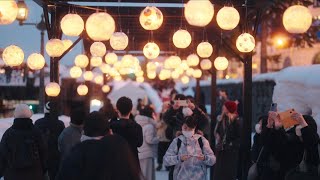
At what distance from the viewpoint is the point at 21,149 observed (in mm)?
6797

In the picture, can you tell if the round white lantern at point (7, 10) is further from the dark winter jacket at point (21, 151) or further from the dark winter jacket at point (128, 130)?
the dark winter jacket at point (128, 130)

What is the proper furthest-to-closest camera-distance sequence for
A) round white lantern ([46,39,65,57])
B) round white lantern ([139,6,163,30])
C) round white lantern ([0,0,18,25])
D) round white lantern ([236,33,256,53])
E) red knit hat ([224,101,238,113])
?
red knit hat ([224,101,238,113]) → round white lantern ([46,39,65,57]) → round white lantern ([236,33,256,53]) → round white lantern ([139,6,163,30]) → round white lantern ([0,0,18,25])

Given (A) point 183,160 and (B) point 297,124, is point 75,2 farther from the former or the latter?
(B) point 297,124

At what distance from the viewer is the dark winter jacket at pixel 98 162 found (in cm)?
398

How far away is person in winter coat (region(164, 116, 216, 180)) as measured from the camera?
7.11 metres

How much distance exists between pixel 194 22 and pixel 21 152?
2.98 m

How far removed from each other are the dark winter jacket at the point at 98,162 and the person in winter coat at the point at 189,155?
3.04 meters

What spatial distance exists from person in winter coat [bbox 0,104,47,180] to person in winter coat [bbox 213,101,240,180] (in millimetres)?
4126

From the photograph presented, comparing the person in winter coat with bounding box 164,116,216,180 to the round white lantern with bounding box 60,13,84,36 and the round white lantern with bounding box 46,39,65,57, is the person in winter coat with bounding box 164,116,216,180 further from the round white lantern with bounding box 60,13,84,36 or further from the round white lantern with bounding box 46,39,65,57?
the round white lantern with bounding box 46,39,65,57

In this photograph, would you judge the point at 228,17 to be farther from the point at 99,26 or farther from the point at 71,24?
the point at 71,24

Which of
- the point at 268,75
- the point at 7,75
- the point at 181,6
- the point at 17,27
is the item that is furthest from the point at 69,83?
the point at 181,6

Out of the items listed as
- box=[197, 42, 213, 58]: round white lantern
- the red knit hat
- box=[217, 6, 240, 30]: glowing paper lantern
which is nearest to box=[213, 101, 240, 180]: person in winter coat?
the red knit hat

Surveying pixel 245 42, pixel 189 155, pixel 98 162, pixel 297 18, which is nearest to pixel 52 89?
pixel 245 42

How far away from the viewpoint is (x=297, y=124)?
652 cm
